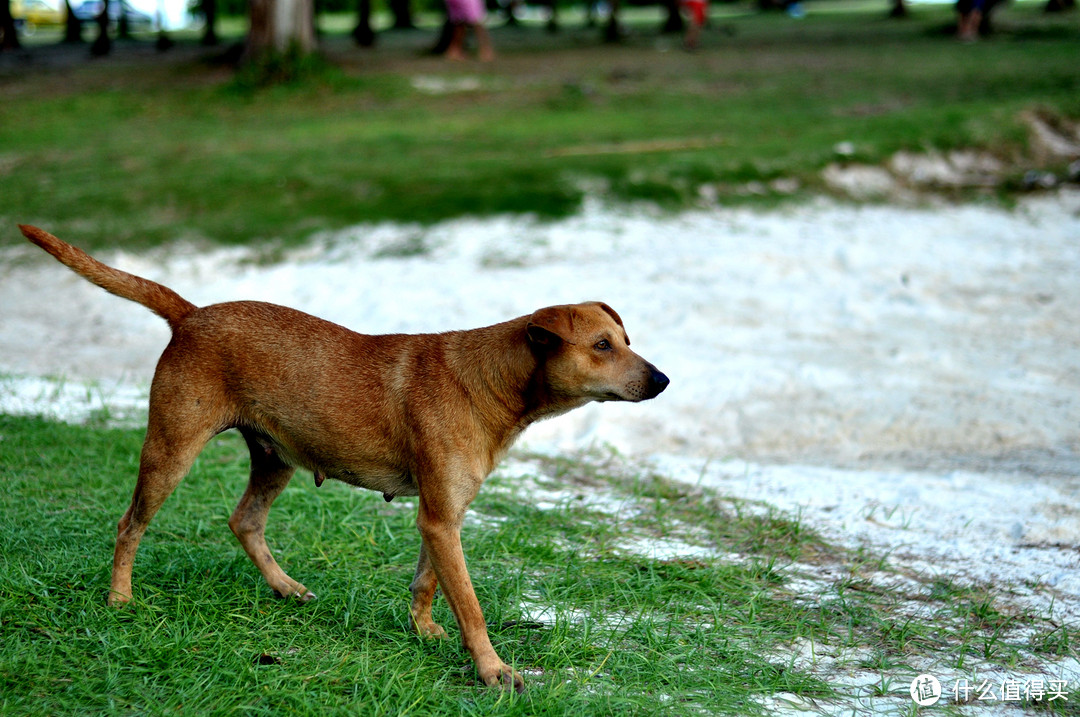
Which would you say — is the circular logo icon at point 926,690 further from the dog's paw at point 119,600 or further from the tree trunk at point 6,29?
the tree trunk at point 6,29

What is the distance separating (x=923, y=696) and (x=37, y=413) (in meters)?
6.28

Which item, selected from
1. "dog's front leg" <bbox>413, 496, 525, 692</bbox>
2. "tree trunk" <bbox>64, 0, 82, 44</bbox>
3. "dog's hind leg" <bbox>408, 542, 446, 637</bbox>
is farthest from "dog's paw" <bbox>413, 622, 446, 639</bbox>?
"tree trunk" <bbox>64, 0, 82, 44</bbox>

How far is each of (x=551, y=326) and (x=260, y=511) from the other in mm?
1779

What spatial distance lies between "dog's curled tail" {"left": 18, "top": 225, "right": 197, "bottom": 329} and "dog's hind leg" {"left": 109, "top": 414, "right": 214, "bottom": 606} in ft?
1.65

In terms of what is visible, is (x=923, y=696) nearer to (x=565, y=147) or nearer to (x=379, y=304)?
(x=379, y=304)

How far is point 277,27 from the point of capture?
62.2ft

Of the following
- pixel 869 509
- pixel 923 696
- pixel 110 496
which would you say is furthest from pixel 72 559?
pixel 869 509

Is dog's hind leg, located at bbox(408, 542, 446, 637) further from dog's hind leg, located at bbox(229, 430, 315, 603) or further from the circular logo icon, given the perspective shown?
the circular logo icon

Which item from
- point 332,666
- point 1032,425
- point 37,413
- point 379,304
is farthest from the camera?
point 379,304

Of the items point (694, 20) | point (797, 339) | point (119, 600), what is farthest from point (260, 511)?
point (694, 20)

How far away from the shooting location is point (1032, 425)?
8352mm

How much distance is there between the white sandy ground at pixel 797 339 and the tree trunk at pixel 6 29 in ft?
59.1

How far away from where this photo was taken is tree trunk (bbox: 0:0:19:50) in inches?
1043

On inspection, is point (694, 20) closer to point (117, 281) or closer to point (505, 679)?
point (117, 281)
